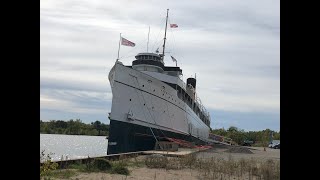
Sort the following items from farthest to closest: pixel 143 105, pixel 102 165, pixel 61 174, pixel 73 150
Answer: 1. pixel 73 150
2. pixel 143 105
3. pixel 102 165
4. pixel 61 174

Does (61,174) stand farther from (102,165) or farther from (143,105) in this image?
(143,105)

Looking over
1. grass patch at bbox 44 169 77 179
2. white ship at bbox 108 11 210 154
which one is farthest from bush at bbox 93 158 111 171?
white ship at bbox 108 11 210 154

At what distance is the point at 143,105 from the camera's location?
3378cm

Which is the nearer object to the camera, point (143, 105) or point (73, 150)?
point (143, 105)

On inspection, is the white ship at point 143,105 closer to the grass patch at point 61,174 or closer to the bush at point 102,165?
the bush at point 102,165

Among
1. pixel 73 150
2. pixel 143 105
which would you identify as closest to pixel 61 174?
pixel 143 105
